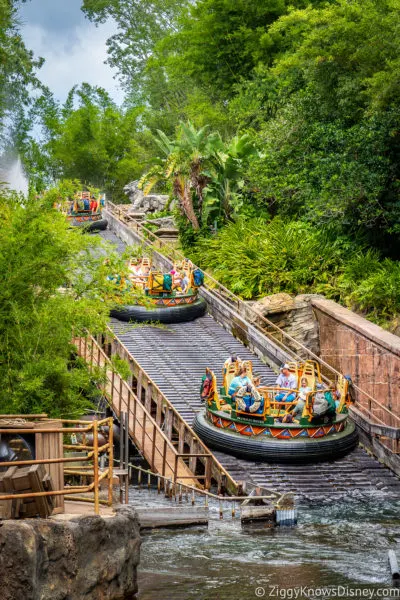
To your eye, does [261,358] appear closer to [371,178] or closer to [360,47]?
[371,178]

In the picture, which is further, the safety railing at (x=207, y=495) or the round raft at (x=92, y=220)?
the round raft at (x=92, y=220)

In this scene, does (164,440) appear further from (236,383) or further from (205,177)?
(205,177)

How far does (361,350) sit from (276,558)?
1207cm

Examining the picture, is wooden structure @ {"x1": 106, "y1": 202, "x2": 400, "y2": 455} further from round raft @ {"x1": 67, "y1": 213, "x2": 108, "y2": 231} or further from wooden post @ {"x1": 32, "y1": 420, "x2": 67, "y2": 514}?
wooden post @ {"x1": 32, "y1": 420, "x2": 67, "y2": 514}

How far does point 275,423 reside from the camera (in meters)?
19.9

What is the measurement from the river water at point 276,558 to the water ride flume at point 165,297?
12.4 metres

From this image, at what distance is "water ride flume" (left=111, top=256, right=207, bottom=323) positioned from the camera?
28.6 meters

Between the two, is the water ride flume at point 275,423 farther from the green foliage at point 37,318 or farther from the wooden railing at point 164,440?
the green foliage at point 37,318

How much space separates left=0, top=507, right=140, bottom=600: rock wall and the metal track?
28.0 ft

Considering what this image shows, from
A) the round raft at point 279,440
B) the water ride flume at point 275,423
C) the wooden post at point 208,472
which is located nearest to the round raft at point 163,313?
the water ride flume at point 275,423

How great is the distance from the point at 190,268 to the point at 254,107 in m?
14.6

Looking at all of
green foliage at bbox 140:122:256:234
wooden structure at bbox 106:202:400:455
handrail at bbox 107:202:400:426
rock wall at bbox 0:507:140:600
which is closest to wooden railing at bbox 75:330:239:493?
wooden structure at bbox 106:202:400:455

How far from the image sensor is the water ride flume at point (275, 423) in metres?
19.5

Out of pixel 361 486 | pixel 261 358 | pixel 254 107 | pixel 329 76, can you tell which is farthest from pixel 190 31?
pixel 361 486
